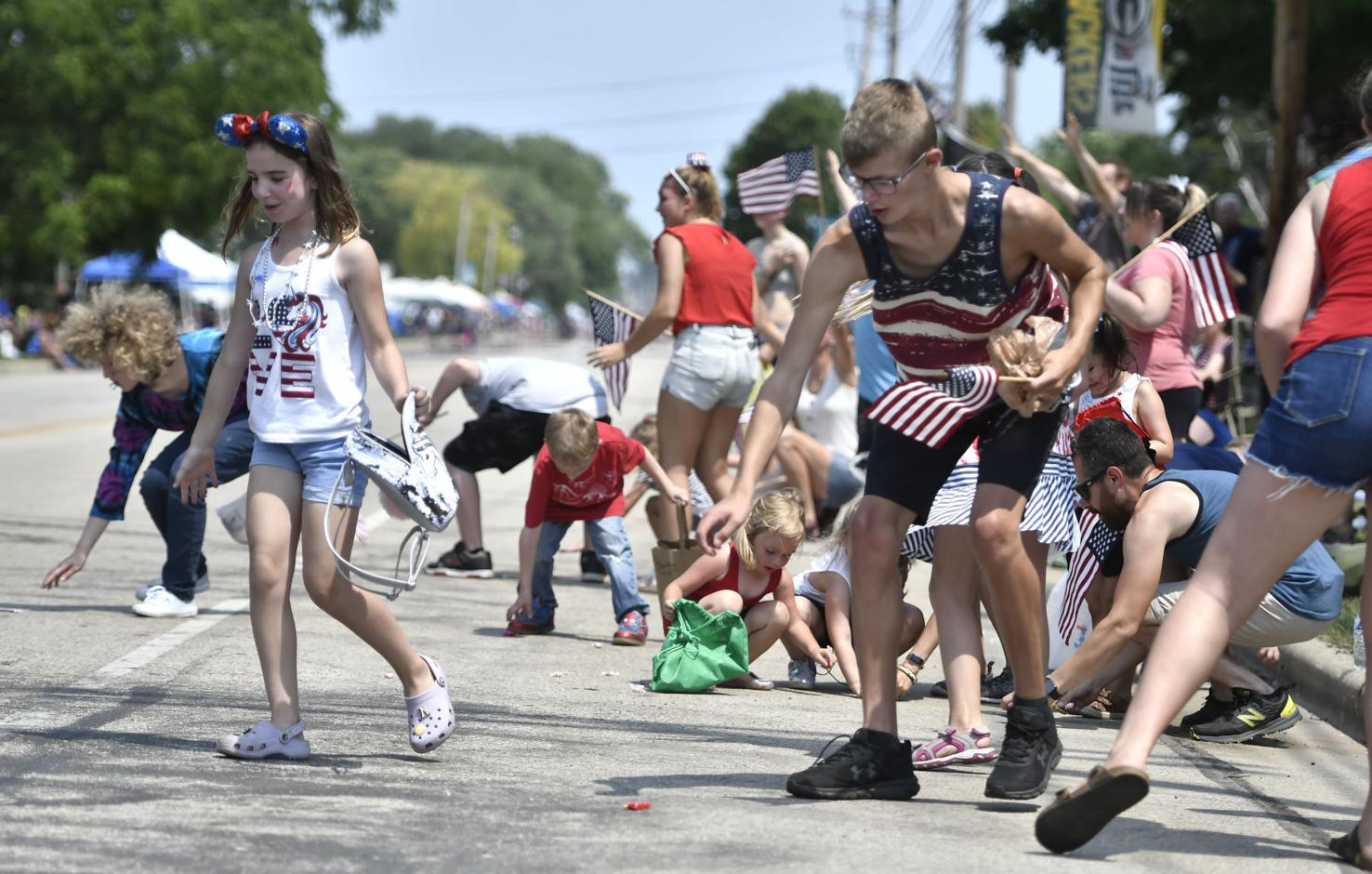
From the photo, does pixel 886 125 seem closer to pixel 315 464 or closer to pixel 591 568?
pixel 315 464

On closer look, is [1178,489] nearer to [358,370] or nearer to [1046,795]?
[1046,795]

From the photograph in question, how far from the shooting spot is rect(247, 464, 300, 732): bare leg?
492 cm

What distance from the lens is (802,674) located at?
7027mm

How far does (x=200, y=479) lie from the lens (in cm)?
534

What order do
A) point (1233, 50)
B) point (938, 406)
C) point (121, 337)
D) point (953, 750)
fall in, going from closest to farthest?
point (938, 406)
point (953, 750)
point (121, 337)
point (1233, 50)

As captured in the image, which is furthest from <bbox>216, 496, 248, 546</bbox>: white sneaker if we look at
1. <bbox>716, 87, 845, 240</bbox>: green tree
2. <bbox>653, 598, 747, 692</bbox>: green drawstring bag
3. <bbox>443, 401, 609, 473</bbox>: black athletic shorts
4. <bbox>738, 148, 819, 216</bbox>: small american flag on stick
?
<bbox>716, 87, 845, 240</bbox>: green tree

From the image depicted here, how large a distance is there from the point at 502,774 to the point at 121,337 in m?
3.32

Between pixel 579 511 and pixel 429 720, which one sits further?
pixel 579 511

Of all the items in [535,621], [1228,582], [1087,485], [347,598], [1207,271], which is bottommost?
[535,621]

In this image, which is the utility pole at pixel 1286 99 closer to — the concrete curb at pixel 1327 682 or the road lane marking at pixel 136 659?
the concrete curb at pixel 1327 682

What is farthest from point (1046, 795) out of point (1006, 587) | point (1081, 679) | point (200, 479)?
point (200, 479)

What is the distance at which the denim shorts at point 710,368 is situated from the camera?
28.5 ft

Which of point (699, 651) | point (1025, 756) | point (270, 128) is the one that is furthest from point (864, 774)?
point (270, 128)

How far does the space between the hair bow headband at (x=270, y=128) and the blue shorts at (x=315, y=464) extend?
2.70 feet
